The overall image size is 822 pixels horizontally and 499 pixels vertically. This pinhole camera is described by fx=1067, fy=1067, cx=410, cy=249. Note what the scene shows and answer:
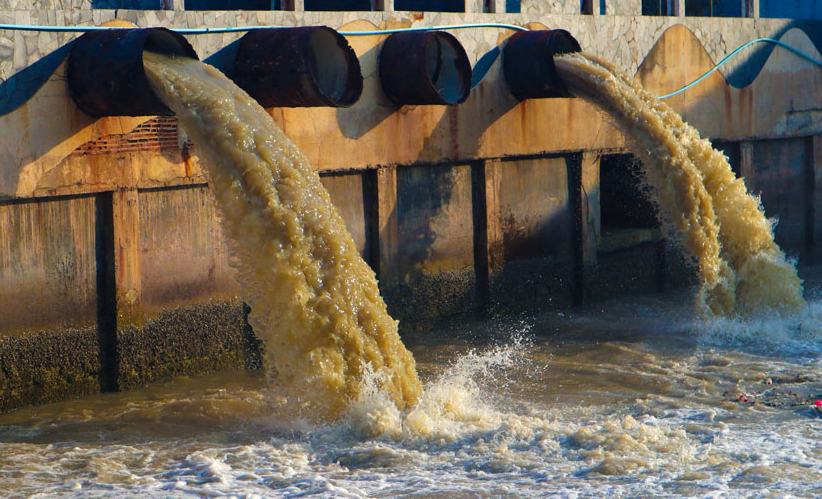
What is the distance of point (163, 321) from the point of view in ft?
26.2

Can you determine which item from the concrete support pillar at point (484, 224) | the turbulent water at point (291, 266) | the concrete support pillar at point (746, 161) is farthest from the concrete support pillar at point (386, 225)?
the concrete support pillar at point (746, 161)

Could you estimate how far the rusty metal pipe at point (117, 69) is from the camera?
23.1 ft

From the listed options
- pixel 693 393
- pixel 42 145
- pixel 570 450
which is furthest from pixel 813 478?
pixel 42 145

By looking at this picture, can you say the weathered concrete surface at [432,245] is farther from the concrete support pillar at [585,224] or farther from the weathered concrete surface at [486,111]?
the concrete support pillar at [585,224]

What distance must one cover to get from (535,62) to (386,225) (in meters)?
2.15

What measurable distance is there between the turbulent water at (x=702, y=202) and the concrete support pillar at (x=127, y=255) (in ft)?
14.1

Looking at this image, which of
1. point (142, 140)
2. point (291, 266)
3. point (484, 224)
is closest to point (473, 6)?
point (484, 224)

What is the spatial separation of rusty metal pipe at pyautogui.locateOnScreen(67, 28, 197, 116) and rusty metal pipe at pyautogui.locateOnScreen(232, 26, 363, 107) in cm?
66

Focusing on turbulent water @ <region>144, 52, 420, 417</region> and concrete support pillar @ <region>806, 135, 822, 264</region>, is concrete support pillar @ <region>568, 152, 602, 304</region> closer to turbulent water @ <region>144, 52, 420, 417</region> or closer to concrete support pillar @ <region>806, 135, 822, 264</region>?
concrete support pillar @ <region>806, 135, 822, 264</region>

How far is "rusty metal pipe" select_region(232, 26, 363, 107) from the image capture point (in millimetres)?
7844

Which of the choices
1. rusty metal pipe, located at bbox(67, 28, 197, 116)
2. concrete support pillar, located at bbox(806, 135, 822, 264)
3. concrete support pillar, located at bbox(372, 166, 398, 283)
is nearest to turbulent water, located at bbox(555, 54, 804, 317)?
concrete support pillar, located at bbox(372, 166, 398, 283)

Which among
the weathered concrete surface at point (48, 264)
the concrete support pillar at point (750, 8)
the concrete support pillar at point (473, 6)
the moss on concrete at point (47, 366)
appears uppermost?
the concrete support pillar at point (750, 8)

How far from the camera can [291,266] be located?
22.7 ft

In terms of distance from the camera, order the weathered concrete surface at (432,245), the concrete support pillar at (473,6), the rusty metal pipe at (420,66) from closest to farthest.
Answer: the rusty metal pipe at (420,66) → the weathered concrete surface at (432,245) → the concrete support pillar at (473,6)
